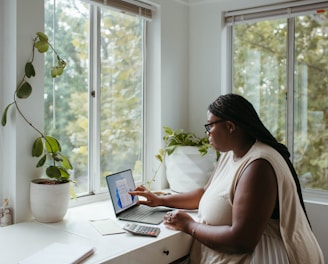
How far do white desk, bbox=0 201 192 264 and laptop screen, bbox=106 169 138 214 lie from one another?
4.3 inches

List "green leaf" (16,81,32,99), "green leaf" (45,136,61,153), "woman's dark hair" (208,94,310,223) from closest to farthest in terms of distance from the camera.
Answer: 1. "woman's dark hair" (208,94,310,223)
2. "green leaf" (16,81,32,99)
3. "green leaf" (45,136,61,153)

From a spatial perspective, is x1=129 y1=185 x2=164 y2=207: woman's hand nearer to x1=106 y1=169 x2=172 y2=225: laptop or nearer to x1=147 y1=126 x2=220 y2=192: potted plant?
x1=106 y1=169 x2=172 y2=225: laptop

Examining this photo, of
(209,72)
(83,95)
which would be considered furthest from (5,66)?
(209,72)

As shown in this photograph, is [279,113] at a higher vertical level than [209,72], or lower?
lower

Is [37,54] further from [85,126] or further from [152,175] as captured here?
[152,175]

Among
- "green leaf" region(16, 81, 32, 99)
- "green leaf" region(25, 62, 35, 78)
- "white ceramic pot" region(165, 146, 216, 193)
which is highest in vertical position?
"green leaf" region(25, 62, 35, 78)

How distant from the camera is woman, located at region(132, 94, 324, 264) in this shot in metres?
1.44

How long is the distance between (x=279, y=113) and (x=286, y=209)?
1.19 metres

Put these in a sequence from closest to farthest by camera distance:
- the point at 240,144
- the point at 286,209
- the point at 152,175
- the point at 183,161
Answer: the point at 286,209 → the point at 240,144 → the point at 183,161 → the point at 152,175

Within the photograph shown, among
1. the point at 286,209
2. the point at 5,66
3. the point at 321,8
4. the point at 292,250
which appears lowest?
the point at 292,250

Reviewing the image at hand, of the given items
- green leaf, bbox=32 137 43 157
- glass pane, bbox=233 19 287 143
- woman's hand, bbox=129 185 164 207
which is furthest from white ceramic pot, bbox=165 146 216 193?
green leaf, bbox=32 137 43 157

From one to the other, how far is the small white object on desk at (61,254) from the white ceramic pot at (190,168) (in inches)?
41.0

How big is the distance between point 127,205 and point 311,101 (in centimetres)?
137

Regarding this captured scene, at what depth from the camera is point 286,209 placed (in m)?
1.47
